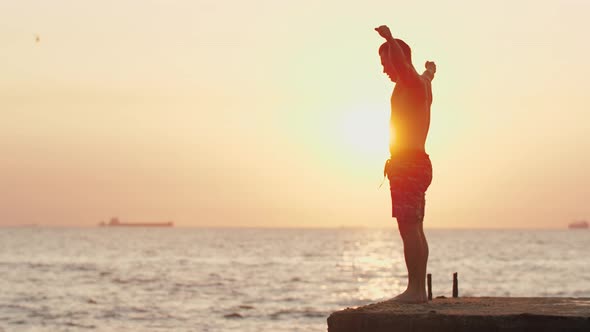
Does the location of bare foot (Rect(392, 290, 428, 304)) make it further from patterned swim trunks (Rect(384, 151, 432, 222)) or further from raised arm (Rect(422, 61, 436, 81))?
raised arm (Rect(422, 61, 436, 81))

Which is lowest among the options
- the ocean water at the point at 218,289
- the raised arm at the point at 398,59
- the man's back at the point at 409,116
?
the ocean water at the point at 218,289

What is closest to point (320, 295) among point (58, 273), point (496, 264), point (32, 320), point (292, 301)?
point (292, 301)

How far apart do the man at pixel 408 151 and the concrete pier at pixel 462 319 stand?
1.13m

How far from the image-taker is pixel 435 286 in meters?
66.8

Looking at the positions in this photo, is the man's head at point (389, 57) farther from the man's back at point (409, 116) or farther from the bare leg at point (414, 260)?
the bare leg at point (414, 260)

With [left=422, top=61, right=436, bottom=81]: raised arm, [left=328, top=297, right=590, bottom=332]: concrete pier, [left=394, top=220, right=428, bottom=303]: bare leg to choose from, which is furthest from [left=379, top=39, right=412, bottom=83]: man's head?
[left=328, top=297, right=590, bottom=332]: concrete pier

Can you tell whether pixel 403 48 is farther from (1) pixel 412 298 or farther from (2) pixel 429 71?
(1) pixel 412 298

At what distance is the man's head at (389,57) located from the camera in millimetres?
13828

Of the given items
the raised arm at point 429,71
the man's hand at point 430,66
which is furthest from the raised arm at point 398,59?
the man's hand at point 430,66

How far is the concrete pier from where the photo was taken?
11875 mm

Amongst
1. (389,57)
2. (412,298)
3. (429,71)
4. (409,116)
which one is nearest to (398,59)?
(389,57)

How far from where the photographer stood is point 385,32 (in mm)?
13594

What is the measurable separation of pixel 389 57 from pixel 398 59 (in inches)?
3.9

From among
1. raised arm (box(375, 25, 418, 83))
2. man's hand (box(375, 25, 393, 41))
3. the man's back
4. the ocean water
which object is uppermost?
man's hand (box(375, 25, 393, 41))
